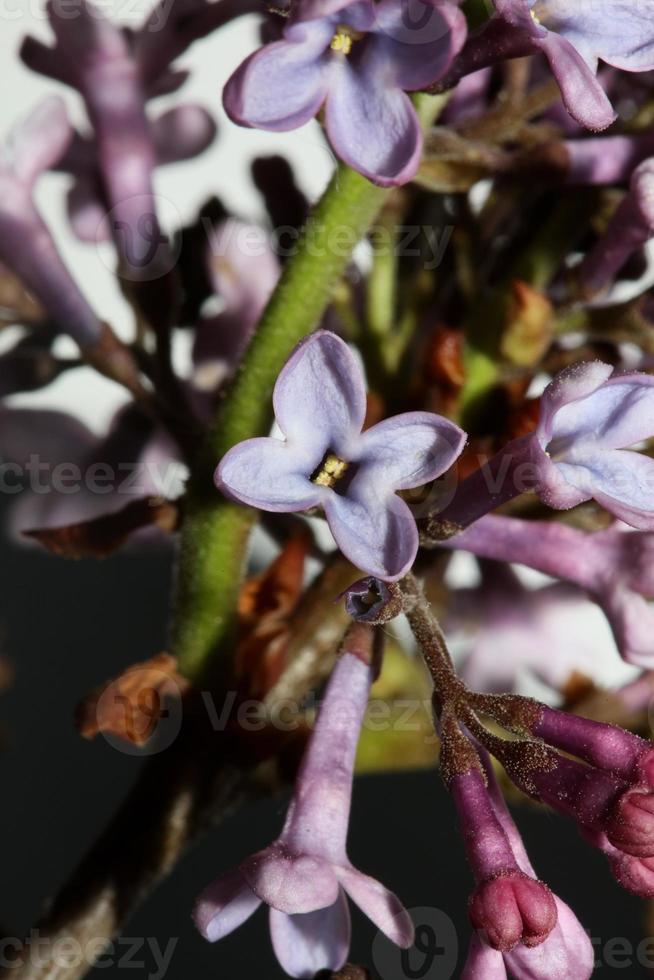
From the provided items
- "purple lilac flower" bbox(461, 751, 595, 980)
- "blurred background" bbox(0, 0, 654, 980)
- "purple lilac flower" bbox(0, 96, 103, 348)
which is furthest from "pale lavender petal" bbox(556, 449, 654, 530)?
"blurred background" bbox(0, 0, 654, 980)

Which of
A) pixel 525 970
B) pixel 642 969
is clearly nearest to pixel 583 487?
pixel 525 970

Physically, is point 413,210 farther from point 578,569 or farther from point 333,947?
point 333,947

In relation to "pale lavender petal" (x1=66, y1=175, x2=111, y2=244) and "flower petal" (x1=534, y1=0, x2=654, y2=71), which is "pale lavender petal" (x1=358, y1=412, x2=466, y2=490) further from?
"pale lavender petal" (x1=66, y1=175, x2=111, y2=244)

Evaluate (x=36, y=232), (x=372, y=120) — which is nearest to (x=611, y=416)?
(x=372, y=120)

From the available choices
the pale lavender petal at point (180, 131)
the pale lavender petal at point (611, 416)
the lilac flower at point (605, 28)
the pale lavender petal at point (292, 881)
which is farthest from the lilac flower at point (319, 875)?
the pale lavender petal at point (180, 131)

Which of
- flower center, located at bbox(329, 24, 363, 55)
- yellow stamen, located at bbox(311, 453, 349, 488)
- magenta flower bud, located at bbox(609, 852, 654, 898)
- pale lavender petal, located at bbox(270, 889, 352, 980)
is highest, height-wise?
flower center, located at bbox(329, 24, 363, 55)
